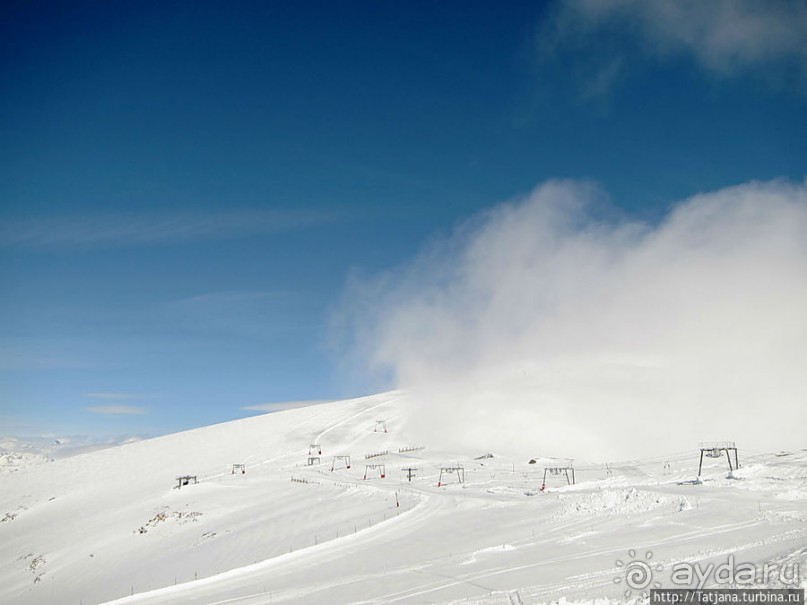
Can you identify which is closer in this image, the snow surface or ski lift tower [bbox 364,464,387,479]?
the snow surface

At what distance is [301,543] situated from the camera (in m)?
46.5

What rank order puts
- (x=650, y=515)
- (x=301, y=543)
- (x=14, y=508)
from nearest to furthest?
1. (x=650, y=515)
2. (x=301, y=543)
3. (x=14, y=508)

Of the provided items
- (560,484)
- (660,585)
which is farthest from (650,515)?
(560,484)

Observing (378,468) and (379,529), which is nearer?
(379,529)

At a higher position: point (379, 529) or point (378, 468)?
point (378, 468)

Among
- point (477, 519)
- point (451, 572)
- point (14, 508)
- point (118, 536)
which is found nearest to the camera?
point (451, 572)

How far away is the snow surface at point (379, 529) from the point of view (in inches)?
917

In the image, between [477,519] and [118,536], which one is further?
[118,536]

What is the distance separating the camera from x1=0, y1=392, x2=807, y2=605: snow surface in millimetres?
23281

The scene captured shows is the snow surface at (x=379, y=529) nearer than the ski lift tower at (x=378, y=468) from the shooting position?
Yes

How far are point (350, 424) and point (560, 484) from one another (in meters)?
86.5

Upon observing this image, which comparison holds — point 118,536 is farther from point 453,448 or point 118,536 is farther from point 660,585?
point 453,448

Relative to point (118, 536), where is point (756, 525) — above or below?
above

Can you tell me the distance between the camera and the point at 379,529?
40781mm
